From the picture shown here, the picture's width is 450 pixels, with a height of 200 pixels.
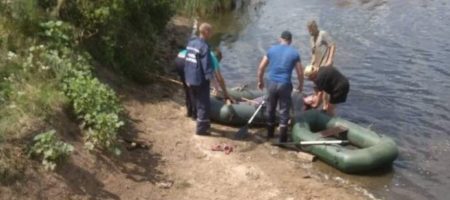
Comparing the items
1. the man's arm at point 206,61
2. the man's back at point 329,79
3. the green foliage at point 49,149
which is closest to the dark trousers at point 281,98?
the man's back at point 329,79

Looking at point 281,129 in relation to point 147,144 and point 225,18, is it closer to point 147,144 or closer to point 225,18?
point 147,144

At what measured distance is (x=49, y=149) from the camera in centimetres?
745

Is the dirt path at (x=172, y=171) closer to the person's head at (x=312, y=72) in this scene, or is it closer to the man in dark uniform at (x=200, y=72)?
the man in dark uniform at (x=200, y=72)

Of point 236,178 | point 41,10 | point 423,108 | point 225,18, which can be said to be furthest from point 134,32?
point 225,18

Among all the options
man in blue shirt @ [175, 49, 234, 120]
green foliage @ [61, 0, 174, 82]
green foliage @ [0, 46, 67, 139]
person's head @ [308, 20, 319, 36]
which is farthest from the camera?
person's head @ [308, 20, 319, 36]

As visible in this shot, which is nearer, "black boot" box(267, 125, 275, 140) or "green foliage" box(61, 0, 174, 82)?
"black boot" box(267, 125, 275, 140)

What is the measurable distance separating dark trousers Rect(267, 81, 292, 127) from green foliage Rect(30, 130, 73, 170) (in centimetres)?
396

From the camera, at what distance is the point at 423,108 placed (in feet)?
43.4

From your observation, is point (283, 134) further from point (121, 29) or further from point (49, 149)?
point (49, 149)

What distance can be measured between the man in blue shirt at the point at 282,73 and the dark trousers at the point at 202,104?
3.28 ft

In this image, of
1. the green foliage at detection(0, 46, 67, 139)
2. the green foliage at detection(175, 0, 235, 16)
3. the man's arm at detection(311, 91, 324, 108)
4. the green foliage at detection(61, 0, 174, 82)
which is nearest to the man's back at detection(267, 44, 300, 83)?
the man's arm at detection(311, 91, 324, 108)

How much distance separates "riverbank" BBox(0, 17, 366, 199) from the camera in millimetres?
7660

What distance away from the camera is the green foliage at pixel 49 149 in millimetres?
7406

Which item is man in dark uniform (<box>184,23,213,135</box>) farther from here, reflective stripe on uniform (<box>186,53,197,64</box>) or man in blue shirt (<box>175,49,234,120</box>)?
man in blue shirt (<box>175,49,234,120</box>)
